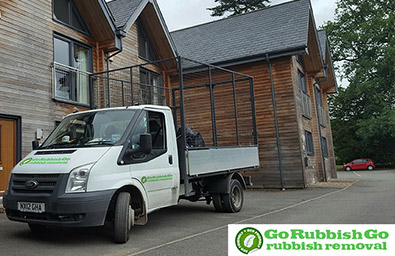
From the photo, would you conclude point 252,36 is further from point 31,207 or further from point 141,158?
point 31,207

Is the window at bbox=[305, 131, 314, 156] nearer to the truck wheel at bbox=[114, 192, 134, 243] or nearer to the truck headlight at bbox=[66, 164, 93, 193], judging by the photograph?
the truck wheel at bbox=[114, 192, 134, 243]

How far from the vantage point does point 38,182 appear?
5301 millimetres

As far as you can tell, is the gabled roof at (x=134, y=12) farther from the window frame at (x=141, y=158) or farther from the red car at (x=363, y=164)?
the red car at (x=363, y=164)

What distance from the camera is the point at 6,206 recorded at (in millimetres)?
5516

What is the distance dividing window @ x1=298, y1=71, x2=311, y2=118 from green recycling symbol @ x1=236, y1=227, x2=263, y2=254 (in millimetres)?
15408

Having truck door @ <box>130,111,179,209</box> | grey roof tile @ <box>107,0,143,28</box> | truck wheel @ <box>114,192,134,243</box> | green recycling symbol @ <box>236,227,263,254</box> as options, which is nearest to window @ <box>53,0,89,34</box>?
grey roof tile @ <box>107,0,143,28</box>

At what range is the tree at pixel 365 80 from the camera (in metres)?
37.7

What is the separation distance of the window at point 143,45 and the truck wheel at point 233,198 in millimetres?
9376

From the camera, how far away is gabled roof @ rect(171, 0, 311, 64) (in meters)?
16.8

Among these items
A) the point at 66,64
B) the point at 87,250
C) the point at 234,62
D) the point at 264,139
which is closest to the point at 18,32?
the point at 66,64

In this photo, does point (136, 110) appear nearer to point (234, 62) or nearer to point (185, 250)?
point (185, 250)

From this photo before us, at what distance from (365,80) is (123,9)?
32245mm

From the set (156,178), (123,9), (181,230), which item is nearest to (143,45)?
(123,9)

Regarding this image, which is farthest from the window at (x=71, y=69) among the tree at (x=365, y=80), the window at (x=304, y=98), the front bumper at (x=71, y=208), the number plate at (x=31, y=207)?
the tree at (x=365, y=80)
